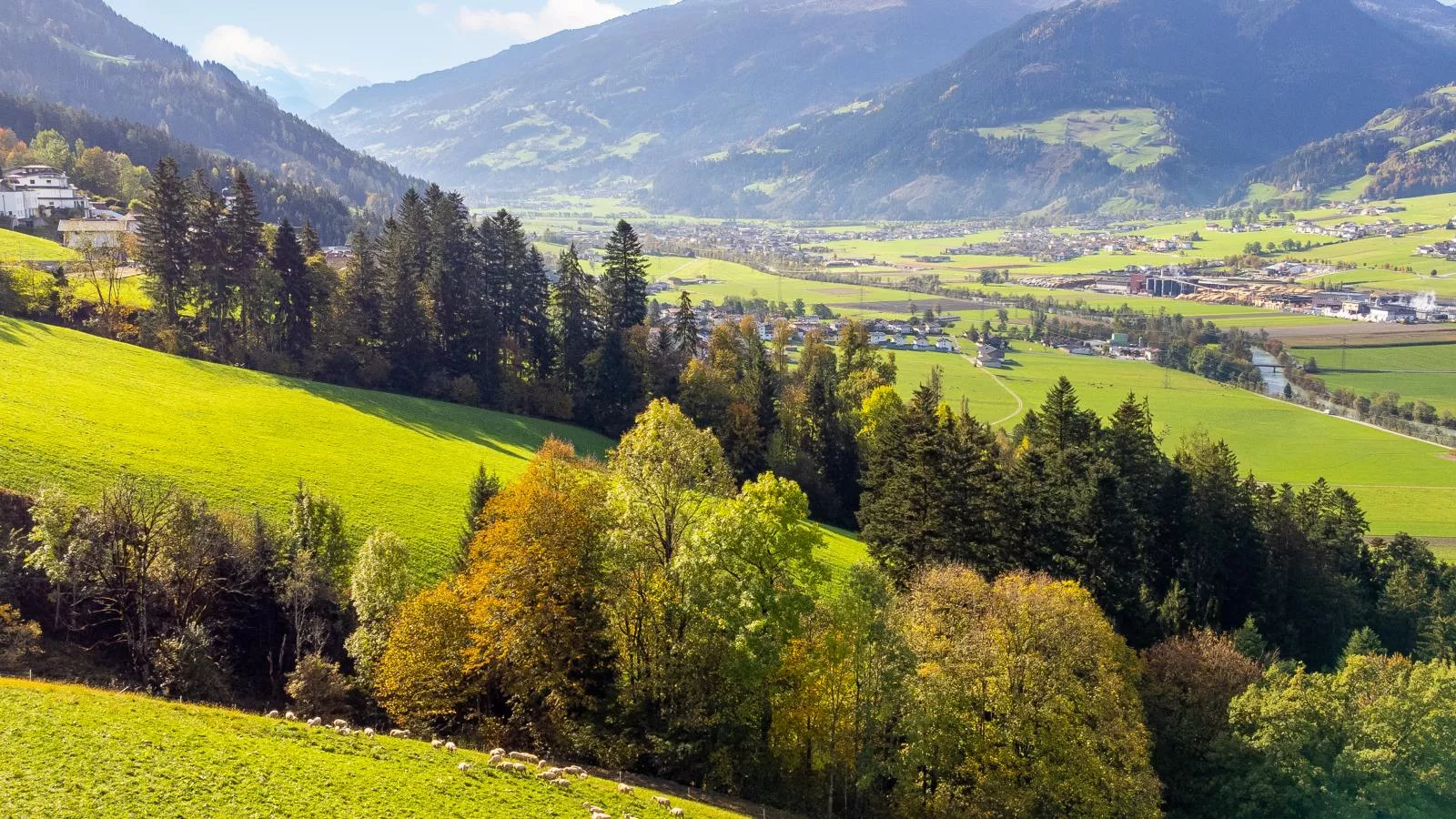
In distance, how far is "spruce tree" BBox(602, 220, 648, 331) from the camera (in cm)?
8044

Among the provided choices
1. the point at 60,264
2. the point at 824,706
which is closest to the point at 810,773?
the point at 824,706

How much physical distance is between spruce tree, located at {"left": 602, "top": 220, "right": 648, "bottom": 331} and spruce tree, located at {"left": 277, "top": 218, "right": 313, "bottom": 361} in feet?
79.9

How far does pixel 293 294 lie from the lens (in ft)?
242

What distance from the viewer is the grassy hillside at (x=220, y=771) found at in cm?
2084

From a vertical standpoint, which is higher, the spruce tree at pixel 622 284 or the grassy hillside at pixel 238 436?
the spruce tree at pixel 622 284

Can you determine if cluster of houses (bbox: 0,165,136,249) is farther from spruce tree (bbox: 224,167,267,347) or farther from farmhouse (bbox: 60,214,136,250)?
spruce tree (bbox: 224,167,267,347)

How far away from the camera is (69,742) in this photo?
22.6m

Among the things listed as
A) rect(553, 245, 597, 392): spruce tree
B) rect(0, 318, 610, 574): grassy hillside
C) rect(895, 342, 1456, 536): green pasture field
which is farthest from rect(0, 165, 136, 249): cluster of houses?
rect(895, 342, 1456, 536): green pasture field

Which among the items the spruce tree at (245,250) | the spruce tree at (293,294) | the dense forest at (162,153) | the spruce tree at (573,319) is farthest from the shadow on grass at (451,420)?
the dense forest at (162,153)

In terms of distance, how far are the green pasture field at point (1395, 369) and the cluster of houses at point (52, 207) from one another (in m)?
166

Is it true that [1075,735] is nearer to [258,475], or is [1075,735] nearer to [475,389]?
[258,475]

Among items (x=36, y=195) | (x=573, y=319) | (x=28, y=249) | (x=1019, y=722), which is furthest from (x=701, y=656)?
(x=36, y=195)

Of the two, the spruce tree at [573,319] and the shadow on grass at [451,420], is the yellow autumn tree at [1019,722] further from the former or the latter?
the spruce tree at [573,319]

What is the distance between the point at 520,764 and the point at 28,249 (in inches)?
3293
